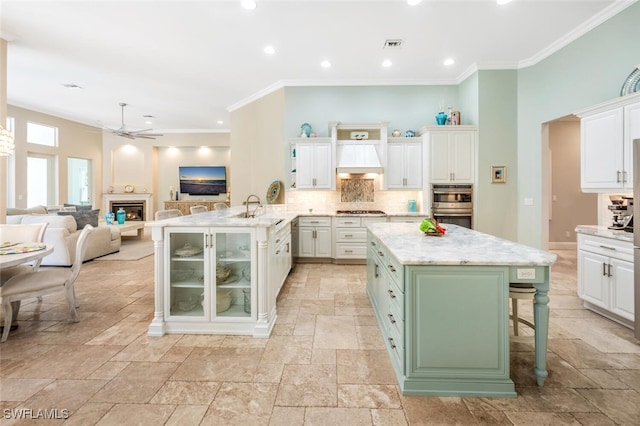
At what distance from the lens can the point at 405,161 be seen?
5527 mm

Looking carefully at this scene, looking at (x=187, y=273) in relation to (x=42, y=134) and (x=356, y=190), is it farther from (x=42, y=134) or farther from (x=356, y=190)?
(x=42, y=134)

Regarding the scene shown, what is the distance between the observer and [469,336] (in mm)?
1879

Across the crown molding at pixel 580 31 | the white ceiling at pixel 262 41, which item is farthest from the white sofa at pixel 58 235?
the crown molding at pixel 580 31

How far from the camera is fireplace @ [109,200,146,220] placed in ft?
32.7

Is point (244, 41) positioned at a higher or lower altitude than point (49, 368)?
higher

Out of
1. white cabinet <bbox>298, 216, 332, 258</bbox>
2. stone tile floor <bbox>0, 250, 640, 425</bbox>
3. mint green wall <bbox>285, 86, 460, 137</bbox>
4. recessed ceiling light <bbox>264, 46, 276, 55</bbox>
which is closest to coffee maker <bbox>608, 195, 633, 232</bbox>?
stone tile floor <bbox>0, 250, 640, 425</bbox>

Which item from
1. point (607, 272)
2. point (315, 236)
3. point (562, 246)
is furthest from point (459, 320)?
point (562, 246)

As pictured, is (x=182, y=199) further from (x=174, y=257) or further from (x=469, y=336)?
(x=469, y=336)

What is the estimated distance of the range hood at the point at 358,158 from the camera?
17.7 ft

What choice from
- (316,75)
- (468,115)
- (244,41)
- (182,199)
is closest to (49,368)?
(244,41)

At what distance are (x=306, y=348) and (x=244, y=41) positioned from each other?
4134mm

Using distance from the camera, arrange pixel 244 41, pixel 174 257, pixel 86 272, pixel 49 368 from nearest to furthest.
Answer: pixel 49 368 < pixel 174 257 < pixel 244 41 < pixel 86 272

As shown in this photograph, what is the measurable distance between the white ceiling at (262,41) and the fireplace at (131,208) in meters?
4.19

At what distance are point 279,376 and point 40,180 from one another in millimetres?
9835
